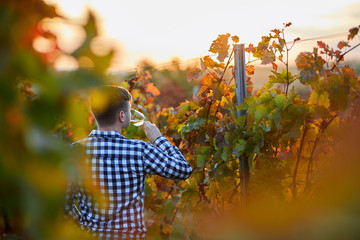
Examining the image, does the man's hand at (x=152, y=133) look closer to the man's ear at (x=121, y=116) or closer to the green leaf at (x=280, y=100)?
the man's ear at (x=121, y=116)

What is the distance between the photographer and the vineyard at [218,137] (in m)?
0.56

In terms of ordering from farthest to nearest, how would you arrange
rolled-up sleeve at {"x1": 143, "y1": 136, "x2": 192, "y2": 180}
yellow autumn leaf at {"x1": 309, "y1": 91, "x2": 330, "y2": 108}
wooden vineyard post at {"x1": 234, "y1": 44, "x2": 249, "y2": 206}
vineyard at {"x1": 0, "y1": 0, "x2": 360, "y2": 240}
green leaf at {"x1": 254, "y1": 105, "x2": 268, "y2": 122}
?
wooden vineyard post at {"x1": 234, "y1": 44, "x2": 249, "y2": 206}, green leaf at {"x1": 254, "y1": 105, "x2": 268, "y2": 122}, rolled-up sleeve at {"x1": 143, "y1": 136, "x2": 192, "y2": 180}, yellow autumn leaf at {"x1": 309, "y1": 91, "x2": 330, "y2": 108}, vineyard at {"x1": 0, "y1": 0, "x2": 360, "y2": 240}

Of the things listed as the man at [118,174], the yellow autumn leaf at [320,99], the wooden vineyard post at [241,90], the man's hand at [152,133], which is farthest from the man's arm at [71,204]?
the yellow autumn leaf at [320,99]

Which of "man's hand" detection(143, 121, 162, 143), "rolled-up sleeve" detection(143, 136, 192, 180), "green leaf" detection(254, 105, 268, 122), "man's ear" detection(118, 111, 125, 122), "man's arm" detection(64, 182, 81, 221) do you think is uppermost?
"man's ear" detection(118, 111, 125, 122)

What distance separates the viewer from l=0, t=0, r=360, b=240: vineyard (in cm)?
56

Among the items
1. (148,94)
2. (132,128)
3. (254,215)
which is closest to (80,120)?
(254,215)

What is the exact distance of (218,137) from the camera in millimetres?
2836

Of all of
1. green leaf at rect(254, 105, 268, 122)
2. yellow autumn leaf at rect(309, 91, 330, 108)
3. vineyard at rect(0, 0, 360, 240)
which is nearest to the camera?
vineyard at rect(0, 0, 360, 240)

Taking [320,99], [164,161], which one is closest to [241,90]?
[320,99]

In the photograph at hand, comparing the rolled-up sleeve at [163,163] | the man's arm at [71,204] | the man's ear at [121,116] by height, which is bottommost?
the man's arm at [71,204]

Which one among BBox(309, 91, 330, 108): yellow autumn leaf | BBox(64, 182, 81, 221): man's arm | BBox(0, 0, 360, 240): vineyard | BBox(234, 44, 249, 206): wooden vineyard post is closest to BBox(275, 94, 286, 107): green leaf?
BBox(0, 0, 360, 240): vineyard

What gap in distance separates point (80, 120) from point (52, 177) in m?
0.09

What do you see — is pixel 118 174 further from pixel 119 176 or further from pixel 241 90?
pixel 241 90

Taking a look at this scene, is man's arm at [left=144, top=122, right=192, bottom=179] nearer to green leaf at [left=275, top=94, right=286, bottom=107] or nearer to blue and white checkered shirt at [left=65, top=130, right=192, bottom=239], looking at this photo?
blue and white checkered shirt at [left=65, top=130, right=192, bottom=239]
